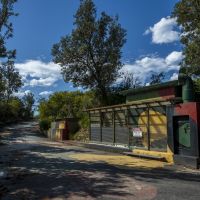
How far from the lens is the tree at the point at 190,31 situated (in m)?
23.1

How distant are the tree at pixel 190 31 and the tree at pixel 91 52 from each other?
1104 centimetres

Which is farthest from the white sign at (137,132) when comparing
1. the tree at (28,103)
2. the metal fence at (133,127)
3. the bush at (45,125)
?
the tree at (28,103)

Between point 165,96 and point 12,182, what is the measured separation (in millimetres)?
10425

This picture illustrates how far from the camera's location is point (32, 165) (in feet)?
53.2

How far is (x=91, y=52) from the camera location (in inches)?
1358

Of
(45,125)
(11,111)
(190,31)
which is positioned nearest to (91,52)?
(190,31)

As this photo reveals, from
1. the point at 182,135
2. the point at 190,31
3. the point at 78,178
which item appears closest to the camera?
the point at 78,178

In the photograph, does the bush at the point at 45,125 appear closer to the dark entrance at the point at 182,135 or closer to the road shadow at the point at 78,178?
the road shadow at the point at 78,178

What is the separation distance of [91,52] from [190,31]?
12.0m

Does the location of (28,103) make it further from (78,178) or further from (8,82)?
(78,178)

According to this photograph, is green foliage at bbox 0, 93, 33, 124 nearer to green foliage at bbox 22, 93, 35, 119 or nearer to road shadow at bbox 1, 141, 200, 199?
green foliage at bbox 22, 93, 35, 119

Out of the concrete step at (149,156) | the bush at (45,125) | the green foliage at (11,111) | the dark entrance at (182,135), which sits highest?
the green foliage at (11,111)

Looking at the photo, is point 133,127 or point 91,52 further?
point 91,52

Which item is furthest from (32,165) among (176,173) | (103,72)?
(103,72)
